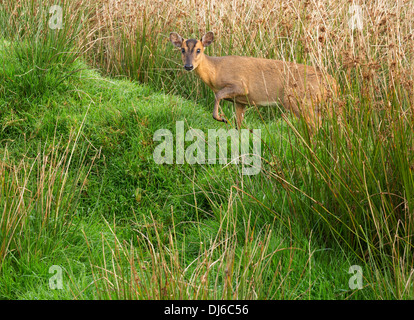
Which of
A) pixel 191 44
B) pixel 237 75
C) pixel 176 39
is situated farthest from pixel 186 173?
pixel 176 39

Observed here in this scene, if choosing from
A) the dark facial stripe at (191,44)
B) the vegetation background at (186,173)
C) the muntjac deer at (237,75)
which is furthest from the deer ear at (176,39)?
the vegetation background at (186,173)

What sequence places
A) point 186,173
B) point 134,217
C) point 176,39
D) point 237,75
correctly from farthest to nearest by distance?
point 176,39
point 237,75
point 186,173
point 134,217

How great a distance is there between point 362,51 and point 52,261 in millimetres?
2383

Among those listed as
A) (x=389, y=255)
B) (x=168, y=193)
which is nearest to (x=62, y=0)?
(x=168, y=193)

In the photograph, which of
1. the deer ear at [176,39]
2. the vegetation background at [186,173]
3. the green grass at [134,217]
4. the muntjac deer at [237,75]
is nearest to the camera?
the green grass at [134,217]

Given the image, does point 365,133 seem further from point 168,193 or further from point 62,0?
point 62,0

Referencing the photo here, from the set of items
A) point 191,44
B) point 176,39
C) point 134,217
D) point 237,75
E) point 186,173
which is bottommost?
point 134,217

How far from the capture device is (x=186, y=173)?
16.4ft

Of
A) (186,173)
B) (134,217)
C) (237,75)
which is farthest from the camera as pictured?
(237,75)

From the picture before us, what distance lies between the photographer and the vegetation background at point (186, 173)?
315cm

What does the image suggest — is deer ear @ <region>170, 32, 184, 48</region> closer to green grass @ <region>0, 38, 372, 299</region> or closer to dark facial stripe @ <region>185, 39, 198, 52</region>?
dark facial stripe @ <region>185, 39, 198, 52</region>

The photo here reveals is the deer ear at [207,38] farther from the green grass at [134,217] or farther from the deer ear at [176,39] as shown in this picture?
the green grass at [134,217]

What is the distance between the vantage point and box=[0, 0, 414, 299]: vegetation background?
3148mm

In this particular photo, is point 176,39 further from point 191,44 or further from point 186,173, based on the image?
point 186,173
